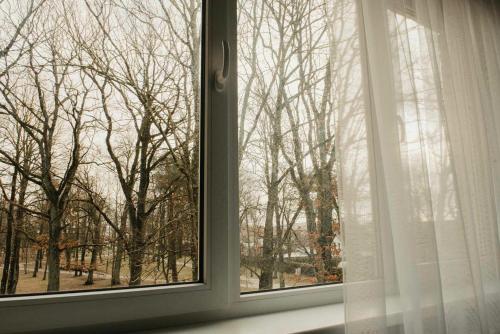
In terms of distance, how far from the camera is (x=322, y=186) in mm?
1363

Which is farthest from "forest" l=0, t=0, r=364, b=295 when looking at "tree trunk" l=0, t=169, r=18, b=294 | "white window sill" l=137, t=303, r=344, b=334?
"white window sill" l=137, t=303, r=344, b=334

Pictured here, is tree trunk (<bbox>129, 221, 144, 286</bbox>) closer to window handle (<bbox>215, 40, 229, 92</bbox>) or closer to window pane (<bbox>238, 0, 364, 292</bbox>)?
window pane (<bbox>238, 0, 364, 292</bbox>)

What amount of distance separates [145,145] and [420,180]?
80 cm

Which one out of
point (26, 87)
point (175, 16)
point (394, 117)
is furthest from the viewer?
point (175, 16)

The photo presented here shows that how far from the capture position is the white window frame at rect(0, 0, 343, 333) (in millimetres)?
856

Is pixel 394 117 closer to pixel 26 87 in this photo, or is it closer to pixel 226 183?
pixel 226 183

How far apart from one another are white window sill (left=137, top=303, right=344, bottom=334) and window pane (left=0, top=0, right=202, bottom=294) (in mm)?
147

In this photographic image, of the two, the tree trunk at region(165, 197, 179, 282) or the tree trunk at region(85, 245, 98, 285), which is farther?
the tree trunk at region(165, 197, 179, 282)

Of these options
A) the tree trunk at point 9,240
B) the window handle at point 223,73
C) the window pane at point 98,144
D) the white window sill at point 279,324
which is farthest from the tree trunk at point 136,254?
the window handle at point 223,73

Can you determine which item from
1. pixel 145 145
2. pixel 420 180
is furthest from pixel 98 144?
pixel 420 180

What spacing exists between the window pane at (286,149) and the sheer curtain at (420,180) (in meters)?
0.26

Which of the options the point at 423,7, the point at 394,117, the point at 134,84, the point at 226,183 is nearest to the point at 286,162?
the point at 226,183

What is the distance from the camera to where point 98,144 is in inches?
39.6

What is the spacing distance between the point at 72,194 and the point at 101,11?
1.75 feet
